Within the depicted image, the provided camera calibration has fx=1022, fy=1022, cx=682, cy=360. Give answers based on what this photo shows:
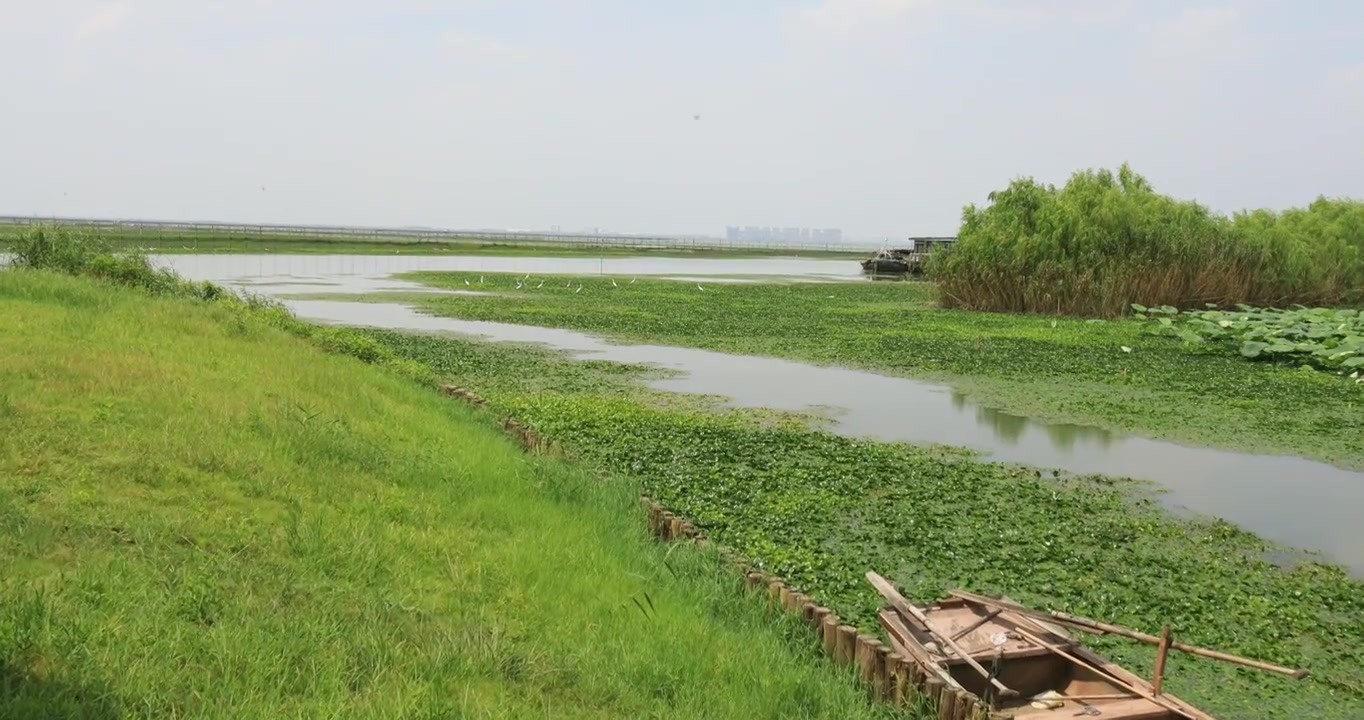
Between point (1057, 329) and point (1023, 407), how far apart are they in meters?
10.5

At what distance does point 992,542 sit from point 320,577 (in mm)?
4796

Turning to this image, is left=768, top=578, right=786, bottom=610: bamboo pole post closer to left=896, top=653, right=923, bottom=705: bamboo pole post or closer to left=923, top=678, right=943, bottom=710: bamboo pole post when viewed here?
left=896, top=653, right=923, bottom=705: bamboo pole post

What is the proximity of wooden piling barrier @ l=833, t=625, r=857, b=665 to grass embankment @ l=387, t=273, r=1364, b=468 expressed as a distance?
8.46m

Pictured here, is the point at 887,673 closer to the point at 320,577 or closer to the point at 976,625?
the point at 976,625

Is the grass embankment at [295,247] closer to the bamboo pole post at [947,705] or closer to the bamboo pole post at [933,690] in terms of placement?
the bamboo pole post at [933,690]

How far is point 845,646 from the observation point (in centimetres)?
486

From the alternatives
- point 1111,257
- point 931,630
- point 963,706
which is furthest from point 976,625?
point 1111,257

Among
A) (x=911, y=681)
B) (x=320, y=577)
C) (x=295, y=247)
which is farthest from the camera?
(x=295, y=247)

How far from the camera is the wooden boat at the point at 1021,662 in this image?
174 inches

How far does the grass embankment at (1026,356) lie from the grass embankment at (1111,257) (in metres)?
1.38

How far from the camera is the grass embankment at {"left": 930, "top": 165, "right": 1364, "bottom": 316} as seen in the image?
27.1 metres

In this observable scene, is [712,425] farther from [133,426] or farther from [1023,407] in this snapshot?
[133,426]

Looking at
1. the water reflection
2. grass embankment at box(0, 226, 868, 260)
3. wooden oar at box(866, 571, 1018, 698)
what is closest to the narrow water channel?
the water reflection


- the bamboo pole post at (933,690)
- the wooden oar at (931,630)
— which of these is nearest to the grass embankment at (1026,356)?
the wooden oar at (931,630)
